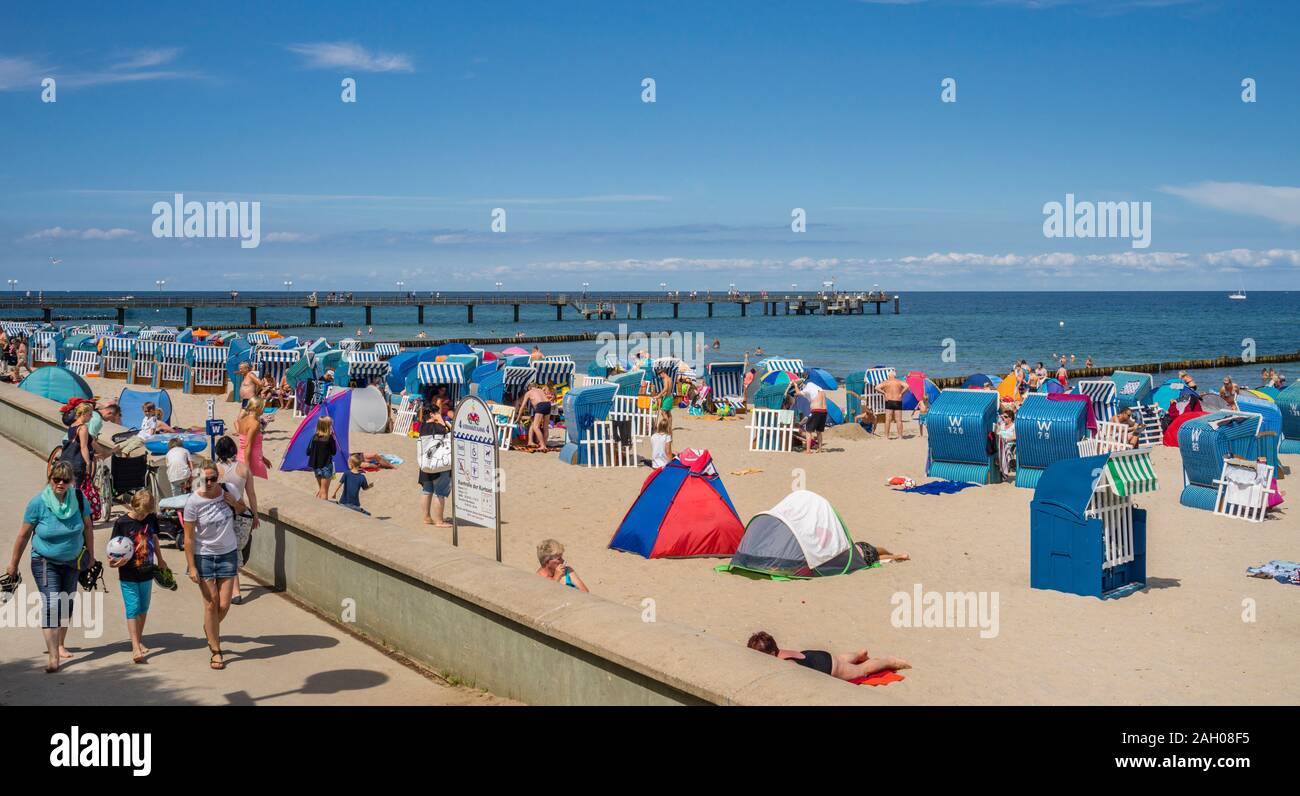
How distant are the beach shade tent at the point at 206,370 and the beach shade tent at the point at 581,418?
573 inches

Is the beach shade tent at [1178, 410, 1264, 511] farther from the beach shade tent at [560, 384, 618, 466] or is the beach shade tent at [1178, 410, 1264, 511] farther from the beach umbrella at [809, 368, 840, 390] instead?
the beach umbrella at [809, 368, 840, 390]

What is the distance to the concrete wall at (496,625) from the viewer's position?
13.9 feet

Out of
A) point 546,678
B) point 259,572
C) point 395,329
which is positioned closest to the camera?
point 546,678

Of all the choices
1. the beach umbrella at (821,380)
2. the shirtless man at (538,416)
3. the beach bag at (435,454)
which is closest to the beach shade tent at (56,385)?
the shirtless man at (538,416)

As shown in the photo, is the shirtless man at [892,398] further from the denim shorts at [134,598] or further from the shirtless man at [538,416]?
the denim shorts at [134,598]

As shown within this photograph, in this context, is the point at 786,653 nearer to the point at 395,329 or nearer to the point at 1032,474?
the point at 1032,474

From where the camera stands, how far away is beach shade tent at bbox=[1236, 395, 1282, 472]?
1503 centimetres

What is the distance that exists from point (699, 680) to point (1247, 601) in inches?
295

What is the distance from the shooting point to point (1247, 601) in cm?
950

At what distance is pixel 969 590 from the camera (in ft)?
32.8

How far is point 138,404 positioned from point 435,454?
9.28 meters

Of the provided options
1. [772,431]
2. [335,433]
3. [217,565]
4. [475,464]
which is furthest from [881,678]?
[772,431]

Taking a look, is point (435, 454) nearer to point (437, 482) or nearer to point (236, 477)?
point (437, 482)
